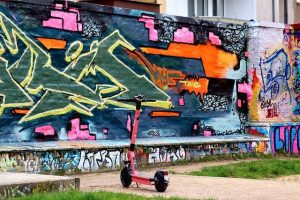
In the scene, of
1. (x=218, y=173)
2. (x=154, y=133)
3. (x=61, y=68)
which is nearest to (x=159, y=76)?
(x=154, y=133)

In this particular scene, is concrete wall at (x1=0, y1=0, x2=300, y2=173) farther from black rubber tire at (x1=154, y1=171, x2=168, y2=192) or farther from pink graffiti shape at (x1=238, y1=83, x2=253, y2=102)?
black rubber tire at (x1=154, y1=171, x2=168, y2=192)

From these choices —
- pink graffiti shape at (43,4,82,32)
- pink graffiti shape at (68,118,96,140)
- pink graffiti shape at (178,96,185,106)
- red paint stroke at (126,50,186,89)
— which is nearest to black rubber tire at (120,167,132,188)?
pink graffiti shape at (68,118,96,140)

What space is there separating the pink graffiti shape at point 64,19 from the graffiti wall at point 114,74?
0.03m

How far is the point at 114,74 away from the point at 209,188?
7159 mm

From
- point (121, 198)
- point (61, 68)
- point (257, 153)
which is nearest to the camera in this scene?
point (121, 198)

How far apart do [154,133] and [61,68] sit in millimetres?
3757

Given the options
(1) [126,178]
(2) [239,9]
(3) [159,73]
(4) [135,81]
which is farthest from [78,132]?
(2) [239,9]

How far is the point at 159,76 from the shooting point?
19.7 metres

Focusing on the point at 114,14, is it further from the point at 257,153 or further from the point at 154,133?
the point at 257,153

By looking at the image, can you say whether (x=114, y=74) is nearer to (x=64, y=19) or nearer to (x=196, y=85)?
(x=64, y=19)

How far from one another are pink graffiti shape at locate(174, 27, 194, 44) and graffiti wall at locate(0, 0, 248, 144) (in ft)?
0.11

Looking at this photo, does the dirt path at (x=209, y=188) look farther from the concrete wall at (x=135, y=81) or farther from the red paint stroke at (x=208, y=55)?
the red paint stroke at (x=208, y=55)

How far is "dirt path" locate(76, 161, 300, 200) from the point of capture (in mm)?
10945

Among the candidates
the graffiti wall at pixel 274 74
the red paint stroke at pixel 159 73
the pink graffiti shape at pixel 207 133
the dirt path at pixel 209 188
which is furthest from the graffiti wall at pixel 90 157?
the graffiti wall at pixel 274 74
